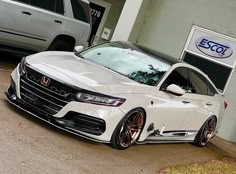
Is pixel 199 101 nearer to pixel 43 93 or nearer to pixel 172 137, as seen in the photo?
pixel 172 137

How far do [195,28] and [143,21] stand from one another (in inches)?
61.0

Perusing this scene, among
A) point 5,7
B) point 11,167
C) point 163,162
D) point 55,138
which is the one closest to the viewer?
point 11,167

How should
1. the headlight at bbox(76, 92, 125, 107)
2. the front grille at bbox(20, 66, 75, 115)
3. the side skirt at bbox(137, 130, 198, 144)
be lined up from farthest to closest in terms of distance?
the side skirt at bbox(137, 130, 198, 144) < the front grille at bbox(20, 66, 75, 115) < the headlight at bbox(76, 92, 125, 107)

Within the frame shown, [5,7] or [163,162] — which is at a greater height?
[5,7]

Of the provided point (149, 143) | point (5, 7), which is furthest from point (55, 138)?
point (5, 7)

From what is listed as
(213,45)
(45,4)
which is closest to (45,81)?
(45,4)

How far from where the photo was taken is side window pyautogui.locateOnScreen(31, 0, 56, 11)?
459 inches

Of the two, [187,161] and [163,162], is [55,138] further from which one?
[187,161]

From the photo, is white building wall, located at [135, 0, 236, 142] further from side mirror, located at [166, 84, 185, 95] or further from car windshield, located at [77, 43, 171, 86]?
side mirror, located at [166, 84, 185, 95]

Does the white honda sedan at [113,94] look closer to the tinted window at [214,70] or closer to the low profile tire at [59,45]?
the low profile tire at [59,45]

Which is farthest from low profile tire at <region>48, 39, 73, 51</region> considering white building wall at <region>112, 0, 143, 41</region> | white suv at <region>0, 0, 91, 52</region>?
white building wall at <region>112, 0, 143, 41</region>

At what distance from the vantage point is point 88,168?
6.70 meters

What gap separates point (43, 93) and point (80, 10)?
5.84 m

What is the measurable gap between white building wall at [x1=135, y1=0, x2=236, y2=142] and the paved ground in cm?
474
